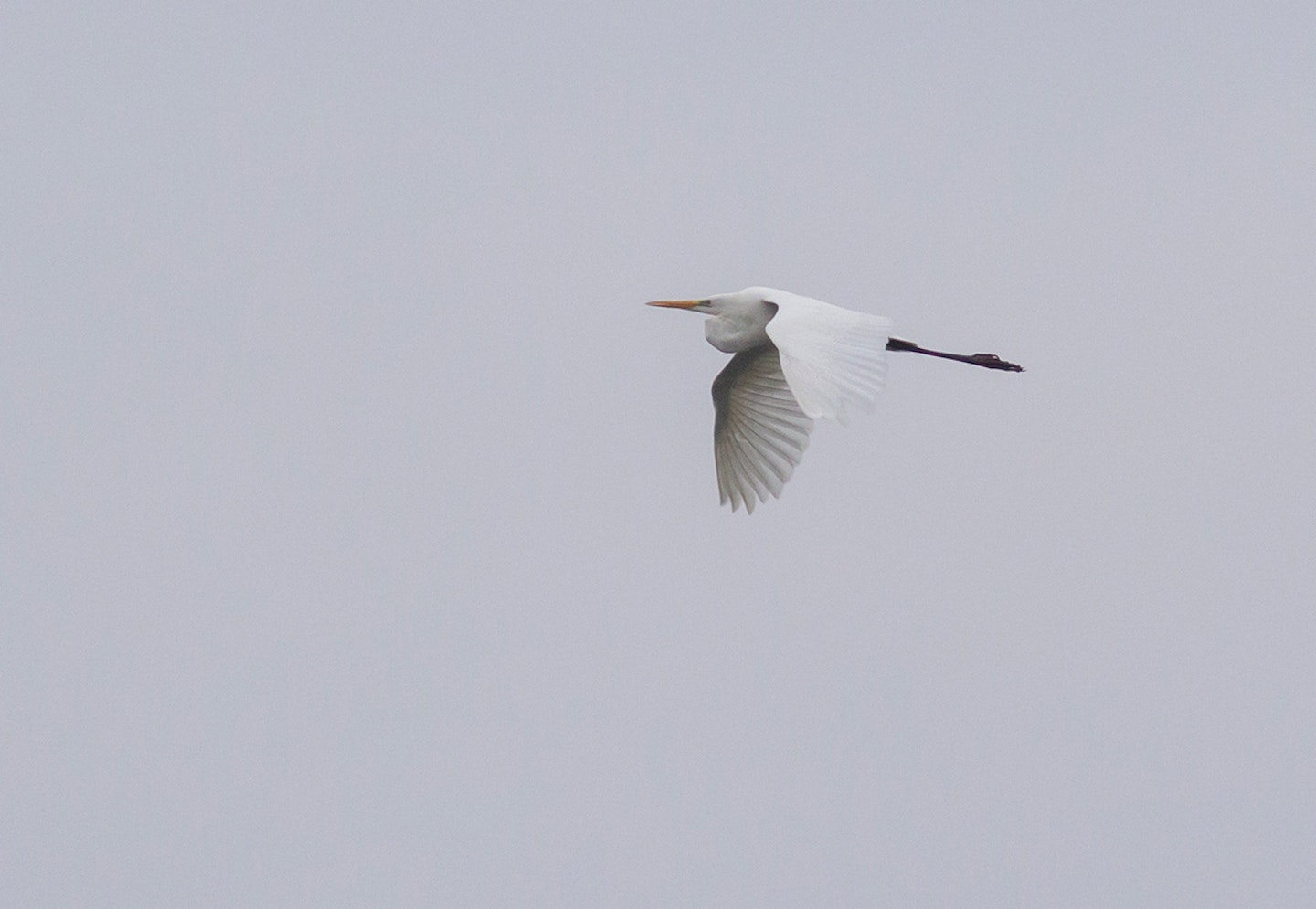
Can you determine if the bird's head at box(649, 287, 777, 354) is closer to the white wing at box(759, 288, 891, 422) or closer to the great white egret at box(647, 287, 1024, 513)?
the great white egret at box(647, 287, 1024, 513)

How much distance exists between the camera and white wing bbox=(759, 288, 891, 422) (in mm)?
8852

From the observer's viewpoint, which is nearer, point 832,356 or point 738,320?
point 832,356

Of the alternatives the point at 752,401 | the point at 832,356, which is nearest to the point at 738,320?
the point at 752,401

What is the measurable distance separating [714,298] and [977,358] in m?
2.02

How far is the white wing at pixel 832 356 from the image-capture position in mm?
8852

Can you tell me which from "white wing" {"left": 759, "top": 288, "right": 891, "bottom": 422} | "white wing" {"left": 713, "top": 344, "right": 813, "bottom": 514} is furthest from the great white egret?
"white wing" {"left": 759, "top": 288, "right": 891, "bottom": 422}

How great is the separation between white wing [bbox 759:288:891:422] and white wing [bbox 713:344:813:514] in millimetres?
1910

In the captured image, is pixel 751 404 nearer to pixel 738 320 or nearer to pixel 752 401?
pixel 752 401

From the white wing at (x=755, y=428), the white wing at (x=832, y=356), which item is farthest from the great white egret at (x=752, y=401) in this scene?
the white wing at (x=832, y=356)

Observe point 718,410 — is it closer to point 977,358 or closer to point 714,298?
point 714,298

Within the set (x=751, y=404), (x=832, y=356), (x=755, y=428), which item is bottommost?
(x=755, y=428)

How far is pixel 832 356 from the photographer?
9266 millimetres

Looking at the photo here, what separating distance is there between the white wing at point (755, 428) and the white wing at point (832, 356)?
6.27 ft

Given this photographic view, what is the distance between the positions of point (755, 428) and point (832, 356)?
3.10m
